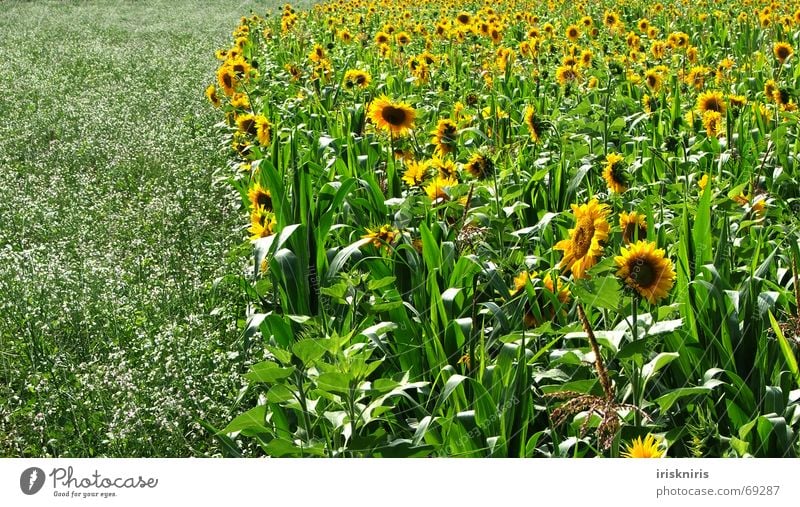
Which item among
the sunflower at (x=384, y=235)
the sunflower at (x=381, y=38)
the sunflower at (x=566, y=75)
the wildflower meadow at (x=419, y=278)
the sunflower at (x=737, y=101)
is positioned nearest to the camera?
the wildflower meadow at (x=419, y=278)

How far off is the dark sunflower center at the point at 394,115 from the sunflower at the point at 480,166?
52cm

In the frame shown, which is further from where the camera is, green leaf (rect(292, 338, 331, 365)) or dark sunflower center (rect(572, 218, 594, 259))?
dark sunflower center (rect(572, 218, 594, 259))

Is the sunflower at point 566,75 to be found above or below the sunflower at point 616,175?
below

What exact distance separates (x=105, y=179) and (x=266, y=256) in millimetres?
2304

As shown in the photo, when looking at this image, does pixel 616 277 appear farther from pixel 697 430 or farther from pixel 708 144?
pixel 708 144

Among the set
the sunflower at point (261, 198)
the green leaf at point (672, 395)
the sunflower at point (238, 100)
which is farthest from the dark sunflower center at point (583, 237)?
the sunflower at point (238, 100)

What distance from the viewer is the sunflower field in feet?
5.98

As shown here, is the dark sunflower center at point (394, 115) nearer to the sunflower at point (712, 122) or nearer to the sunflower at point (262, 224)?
the sunflower at point (262, 224)

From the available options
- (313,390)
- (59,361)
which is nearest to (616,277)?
(313,390)

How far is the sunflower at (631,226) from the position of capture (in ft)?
7.42

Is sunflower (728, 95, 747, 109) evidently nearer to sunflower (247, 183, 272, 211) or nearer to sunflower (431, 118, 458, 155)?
sunflower (431, 118, 458, 155)
